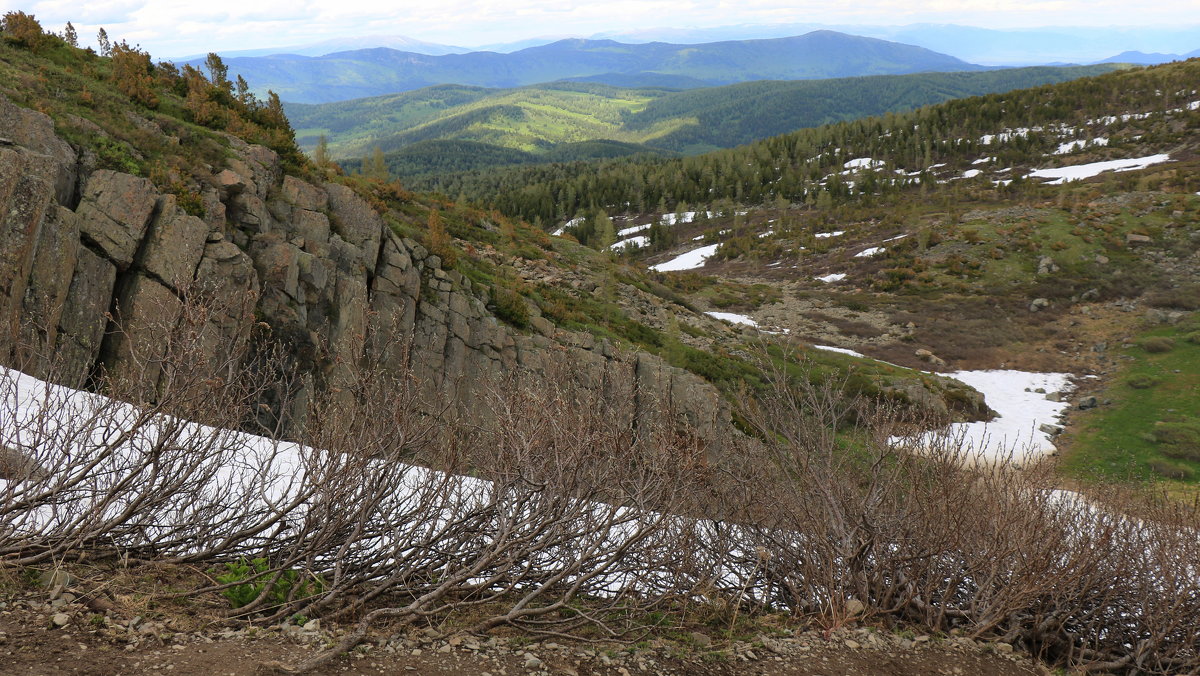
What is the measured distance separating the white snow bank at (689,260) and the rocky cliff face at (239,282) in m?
57.6

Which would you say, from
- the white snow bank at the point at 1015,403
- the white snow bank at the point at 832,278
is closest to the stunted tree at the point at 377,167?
the white snow bank at the point at 1015,403

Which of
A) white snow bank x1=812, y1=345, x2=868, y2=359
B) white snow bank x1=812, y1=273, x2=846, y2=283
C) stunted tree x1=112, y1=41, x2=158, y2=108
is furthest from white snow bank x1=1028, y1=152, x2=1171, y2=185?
stunted tree x1=112, y1=41, x2=158, y2=108

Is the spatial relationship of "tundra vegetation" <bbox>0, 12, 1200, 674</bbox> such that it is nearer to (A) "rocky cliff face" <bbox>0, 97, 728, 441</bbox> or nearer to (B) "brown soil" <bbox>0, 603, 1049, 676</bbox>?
(B) "brown soil" <bbox>0, 603, 1049, 676</bbox>

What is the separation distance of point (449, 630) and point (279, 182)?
529 inches

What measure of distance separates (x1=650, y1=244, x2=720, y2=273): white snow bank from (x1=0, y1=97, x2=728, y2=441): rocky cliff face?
189 ft

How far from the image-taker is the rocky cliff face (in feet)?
30.9

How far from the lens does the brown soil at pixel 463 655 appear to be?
198 inches

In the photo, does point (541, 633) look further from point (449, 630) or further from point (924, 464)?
point (924, 464)

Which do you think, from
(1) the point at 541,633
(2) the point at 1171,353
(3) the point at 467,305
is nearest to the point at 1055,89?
(2) the point at 1171,353

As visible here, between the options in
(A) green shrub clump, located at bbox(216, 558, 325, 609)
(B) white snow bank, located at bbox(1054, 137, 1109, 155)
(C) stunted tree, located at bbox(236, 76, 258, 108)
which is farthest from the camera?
(B) white snow bank, located at bbox(1054, 137, 1109, 155)

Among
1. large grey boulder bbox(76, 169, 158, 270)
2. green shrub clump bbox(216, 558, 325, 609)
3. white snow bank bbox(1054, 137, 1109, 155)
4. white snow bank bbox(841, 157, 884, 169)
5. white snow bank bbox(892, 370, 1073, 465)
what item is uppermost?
white snow bank bbox(1054, 137, 1109, 155)

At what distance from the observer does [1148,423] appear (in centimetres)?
2694

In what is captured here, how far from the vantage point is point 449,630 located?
250 inches

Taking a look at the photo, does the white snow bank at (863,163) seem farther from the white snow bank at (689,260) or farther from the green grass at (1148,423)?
the green grass at (1148,423)
